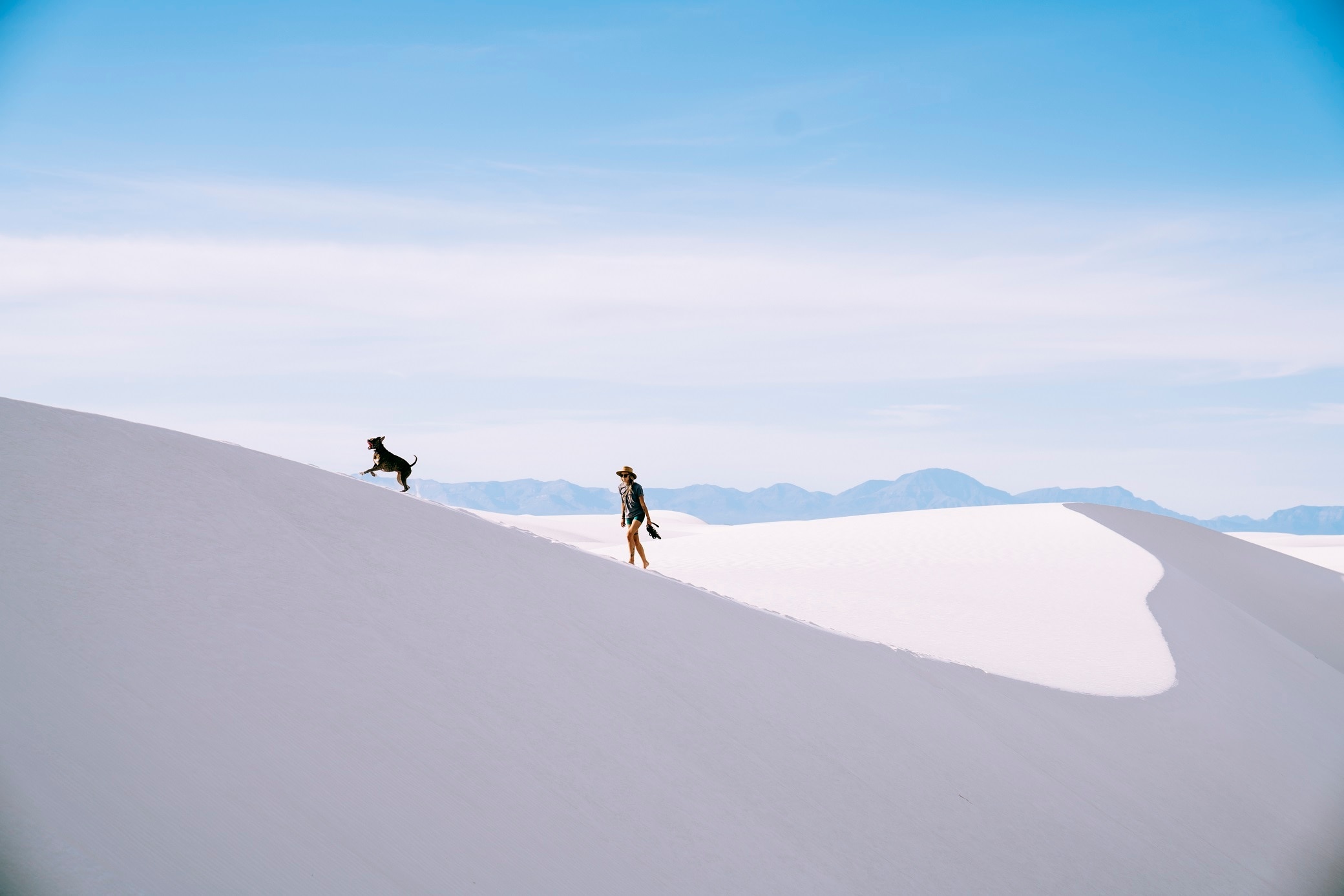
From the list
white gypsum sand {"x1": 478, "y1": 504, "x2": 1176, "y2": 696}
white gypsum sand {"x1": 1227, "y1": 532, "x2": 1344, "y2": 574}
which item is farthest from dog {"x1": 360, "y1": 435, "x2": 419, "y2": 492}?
white gypsum sand {"x1": 1227, "y1": 532, "x2": 1344, "y2": 574}

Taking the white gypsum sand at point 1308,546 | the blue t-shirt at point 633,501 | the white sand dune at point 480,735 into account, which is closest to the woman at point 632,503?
the blue t-shirt at point 633,501

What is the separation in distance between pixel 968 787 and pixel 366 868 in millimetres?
5124

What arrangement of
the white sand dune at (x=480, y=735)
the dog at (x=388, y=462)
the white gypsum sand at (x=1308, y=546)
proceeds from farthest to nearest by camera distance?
the white gypsum sand at (x=1308, y=546) → the dog at (x=388, y=462) → the white sand dune at (x=480, y=735)

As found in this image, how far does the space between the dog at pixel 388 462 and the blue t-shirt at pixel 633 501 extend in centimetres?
261

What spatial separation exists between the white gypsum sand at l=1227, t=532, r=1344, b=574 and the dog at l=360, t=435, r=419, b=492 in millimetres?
25804

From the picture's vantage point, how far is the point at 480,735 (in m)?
5.72

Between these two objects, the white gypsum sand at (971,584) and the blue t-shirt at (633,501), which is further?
the white gypsum sand at (971,584)

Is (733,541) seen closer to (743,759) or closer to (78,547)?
(743,759)

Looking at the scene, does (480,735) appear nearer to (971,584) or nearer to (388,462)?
(388,462)

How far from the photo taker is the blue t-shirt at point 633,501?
11391 mm

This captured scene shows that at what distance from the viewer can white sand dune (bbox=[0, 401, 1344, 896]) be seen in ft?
14.3

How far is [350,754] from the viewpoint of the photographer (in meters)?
5.02

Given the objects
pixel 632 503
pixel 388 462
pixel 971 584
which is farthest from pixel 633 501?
pixel 971 584

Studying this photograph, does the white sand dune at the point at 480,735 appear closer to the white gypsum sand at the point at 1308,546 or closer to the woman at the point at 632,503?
the woman at the point at 632,503
